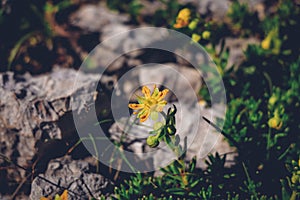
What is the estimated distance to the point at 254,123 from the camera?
3250 mm

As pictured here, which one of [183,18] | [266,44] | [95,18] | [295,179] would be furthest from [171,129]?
[95,18]

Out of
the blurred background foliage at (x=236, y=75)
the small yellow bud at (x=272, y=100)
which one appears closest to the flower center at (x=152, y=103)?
the blurred background foliage at (x=236, y=75)

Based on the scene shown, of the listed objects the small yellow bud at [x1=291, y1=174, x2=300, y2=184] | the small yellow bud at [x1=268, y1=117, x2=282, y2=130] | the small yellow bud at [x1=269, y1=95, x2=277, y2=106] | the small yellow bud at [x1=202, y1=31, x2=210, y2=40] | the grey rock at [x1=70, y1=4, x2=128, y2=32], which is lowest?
the small yellow bud at [x1=291, y1=174, x2=300, y2=184]

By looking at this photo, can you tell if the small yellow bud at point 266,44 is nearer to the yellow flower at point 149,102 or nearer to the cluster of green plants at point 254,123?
the cluster of green plants at point 254,123

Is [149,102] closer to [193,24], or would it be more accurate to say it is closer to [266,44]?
[193,24]

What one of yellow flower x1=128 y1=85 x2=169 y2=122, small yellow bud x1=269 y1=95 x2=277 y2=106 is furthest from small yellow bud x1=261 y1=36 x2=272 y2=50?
yellow flower x1=128 y1=85 x2=169 y2=122

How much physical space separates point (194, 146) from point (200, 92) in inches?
23.4

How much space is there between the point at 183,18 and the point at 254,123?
1.07 meters

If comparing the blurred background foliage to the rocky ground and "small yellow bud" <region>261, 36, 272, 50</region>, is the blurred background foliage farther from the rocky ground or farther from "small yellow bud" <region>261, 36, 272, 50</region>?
the rocky ground

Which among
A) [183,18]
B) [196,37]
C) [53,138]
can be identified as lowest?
[53,138]

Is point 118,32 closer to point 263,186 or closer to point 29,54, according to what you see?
point 29,54

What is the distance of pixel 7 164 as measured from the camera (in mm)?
3160

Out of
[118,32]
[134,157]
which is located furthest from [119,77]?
[134,157]

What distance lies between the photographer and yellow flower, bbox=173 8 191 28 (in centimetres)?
324
